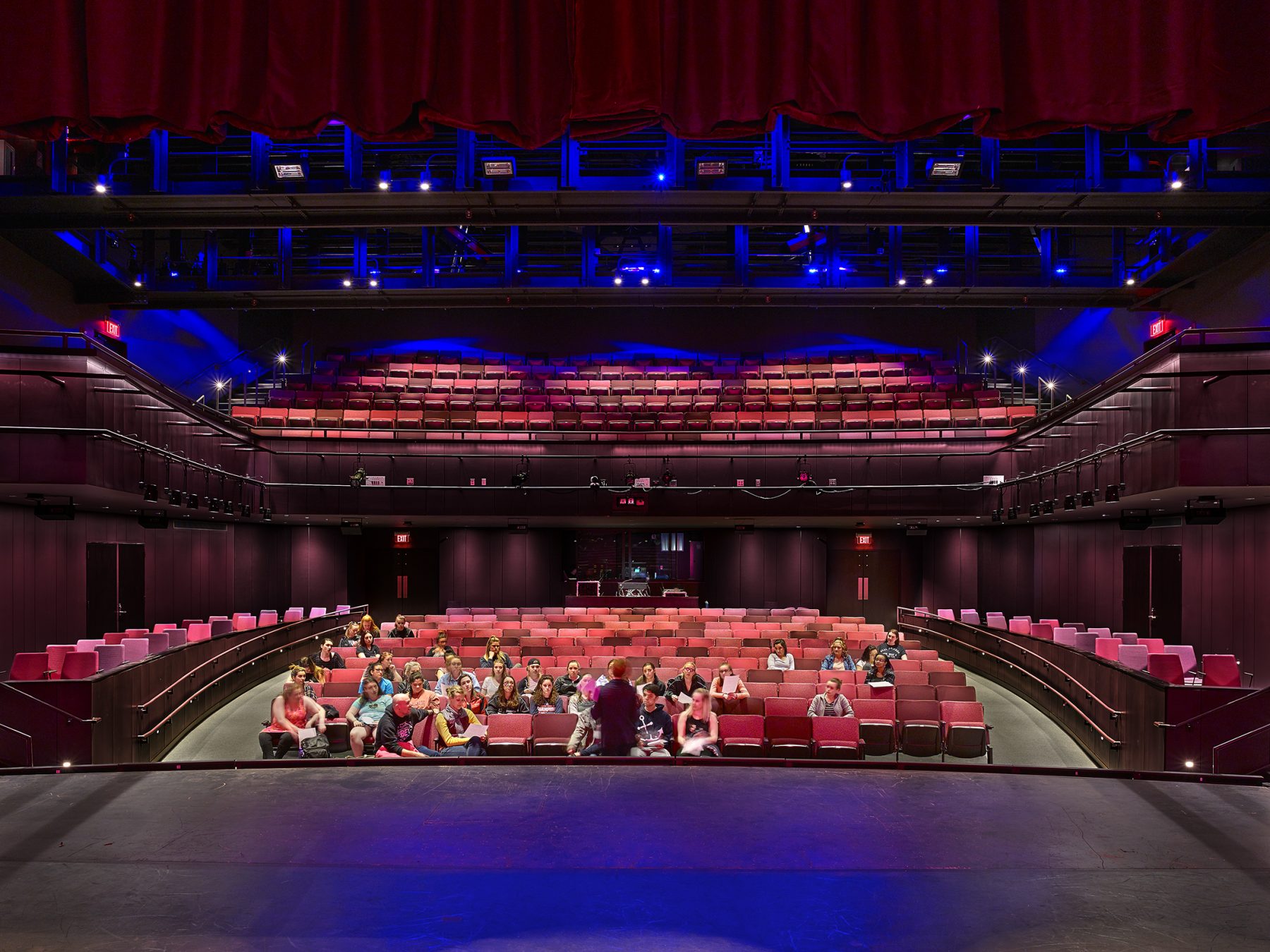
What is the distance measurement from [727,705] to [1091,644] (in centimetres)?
648

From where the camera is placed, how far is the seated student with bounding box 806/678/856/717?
838 cm

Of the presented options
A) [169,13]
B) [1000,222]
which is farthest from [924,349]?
[169,13]

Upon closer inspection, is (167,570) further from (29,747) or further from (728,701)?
(728,701)

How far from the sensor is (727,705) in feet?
28.6

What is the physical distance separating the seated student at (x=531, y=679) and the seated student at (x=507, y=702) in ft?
1.57

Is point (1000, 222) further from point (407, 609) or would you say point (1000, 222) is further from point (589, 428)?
point (407, 609)

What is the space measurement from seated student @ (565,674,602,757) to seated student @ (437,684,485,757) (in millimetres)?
819

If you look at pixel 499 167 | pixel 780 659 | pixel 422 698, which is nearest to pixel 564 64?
pixel 422 698

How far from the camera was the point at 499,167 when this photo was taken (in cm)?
1377

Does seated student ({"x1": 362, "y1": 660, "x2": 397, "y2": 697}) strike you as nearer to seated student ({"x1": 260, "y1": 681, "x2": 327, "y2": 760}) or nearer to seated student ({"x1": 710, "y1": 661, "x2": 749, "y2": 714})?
seated student ({"x1": 260, "y1": 681, "x2": 327, "y2": 760})

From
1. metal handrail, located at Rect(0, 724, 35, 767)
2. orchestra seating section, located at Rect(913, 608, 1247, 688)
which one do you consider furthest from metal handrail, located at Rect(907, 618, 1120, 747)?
metal handrail, located at Rect(0, 724, 35, 767)

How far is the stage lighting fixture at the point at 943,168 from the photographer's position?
13922 millimetres

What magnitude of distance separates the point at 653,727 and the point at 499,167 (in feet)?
32.4

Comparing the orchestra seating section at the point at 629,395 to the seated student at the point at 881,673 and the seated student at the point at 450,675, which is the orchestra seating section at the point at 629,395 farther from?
the seated student at the point at 450,675
